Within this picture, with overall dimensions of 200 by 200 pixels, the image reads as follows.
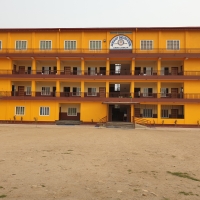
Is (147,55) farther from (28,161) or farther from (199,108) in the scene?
(28,161)

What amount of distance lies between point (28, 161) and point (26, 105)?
2426 cm

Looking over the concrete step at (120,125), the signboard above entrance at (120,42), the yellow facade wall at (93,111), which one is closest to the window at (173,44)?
the signboard above entrance at (120,42)

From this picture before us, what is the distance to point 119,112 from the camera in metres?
34.6

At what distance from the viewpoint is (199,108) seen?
3086 cm

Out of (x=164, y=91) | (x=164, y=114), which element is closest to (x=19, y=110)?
(x=164, y=114)

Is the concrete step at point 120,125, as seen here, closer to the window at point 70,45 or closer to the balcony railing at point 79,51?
the balcony railing at point 79,51

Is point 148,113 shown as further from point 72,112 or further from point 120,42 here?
point 72,112

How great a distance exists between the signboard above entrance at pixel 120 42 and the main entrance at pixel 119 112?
8246mm

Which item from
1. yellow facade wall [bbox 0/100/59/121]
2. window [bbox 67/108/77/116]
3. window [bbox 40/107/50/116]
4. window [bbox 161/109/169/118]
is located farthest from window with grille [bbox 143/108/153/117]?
window [bbox 40/107/50/116]

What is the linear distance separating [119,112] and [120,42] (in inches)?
392

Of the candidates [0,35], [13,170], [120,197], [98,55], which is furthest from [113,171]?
[0,35]

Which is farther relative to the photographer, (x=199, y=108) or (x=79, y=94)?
(x=79, y=94)

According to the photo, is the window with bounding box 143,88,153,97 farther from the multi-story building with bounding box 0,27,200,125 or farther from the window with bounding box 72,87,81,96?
the window with bounding box 72,87,81,96

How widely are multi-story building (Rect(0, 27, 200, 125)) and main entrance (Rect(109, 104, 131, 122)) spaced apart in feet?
0.46
